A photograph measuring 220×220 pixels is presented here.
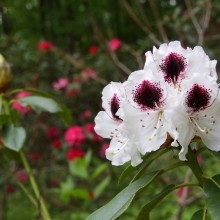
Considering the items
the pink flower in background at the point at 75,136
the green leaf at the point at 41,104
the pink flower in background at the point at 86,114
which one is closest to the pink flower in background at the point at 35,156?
the pink flower in background at the point at 86,114

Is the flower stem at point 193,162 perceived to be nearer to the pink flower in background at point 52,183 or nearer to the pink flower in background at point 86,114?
the pink flower in background at point 52,183

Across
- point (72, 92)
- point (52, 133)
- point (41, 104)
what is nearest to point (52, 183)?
point (52, 133)

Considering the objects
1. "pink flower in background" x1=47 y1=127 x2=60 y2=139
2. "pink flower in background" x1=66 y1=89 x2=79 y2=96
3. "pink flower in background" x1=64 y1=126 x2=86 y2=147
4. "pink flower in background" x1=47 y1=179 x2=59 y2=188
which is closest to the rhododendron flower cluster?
"pink flower in background" x1=64 y1=126 x2=86 y2=147

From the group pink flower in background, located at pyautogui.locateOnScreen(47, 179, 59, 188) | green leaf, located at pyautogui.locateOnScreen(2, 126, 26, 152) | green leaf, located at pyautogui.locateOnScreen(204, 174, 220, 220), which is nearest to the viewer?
green leaf, located at pyautogui.locateOnScreen(204, 174, 220, 220)

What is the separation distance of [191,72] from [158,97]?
0.07 m

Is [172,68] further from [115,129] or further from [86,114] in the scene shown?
[86,114]

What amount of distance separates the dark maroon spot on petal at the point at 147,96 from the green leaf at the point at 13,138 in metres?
0.53

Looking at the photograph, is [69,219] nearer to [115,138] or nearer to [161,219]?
[161,219]

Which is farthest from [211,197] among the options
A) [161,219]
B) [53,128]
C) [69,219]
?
[53,128]

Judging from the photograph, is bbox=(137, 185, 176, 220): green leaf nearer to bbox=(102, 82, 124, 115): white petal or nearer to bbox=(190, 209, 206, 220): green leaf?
bbox=(190, 209, 206, 220): green leaf

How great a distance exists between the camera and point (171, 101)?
817 millimetres

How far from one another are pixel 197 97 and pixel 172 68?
7cm

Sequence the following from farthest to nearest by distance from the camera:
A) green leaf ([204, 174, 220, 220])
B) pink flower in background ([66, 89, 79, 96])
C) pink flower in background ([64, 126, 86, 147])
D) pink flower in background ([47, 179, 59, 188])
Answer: pink flower in background ([66, 89, 79, 96])
pink flower in background ([47, 179, 59, 188])
pink flower in background ([64, 126, 86, 147])
green leaf ([204, 174, 220, 220])

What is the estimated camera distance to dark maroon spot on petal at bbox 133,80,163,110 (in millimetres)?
843
